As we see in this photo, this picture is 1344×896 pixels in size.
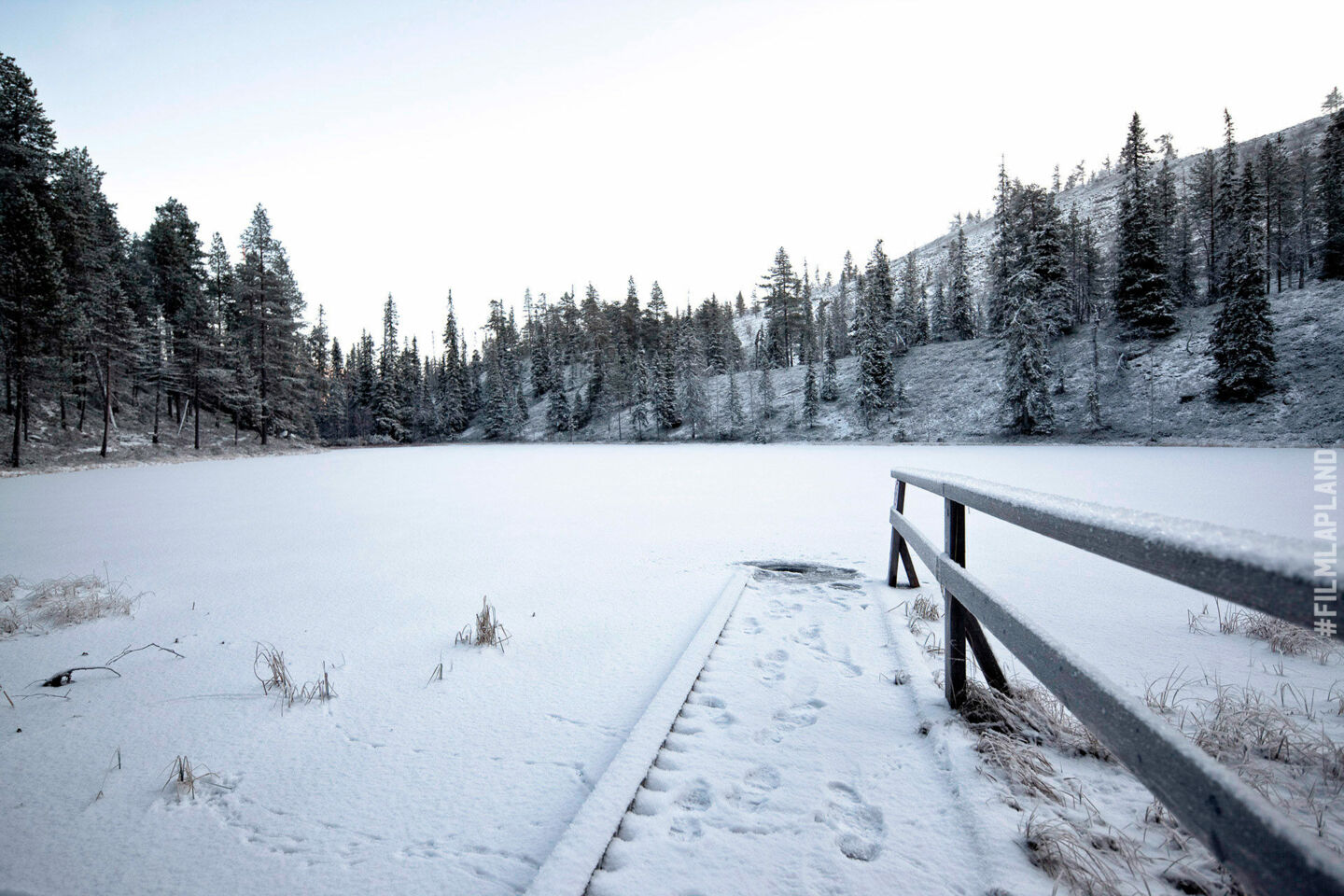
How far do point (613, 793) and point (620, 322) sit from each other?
7329 cm

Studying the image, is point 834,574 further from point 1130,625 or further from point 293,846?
point 293,846

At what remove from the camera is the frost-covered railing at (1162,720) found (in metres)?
0.78

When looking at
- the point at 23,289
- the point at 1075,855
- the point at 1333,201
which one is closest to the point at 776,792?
the point at 1075,855

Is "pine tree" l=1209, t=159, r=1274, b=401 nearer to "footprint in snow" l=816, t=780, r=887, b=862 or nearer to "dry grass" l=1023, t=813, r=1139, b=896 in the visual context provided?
"dry grass" l=1023, t=813, r=1139, b=896

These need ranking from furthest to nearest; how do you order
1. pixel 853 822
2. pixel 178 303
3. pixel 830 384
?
1. pixel 830 384
2. pixel 178 303
3. pixel 853 822

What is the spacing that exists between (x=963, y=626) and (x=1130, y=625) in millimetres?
2554

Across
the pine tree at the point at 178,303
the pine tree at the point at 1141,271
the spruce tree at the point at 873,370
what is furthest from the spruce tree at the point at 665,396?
the pine tree at the point at 1141,271

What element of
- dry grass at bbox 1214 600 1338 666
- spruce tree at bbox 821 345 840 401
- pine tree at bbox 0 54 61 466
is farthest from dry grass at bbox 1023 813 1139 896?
→ spruce tree at bbox 821 345 840 401

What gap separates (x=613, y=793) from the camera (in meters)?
2.21

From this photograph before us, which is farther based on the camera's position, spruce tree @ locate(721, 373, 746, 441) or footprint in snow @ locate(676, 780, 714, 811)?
spruce tree @ locate(721, 373, 746, 441)

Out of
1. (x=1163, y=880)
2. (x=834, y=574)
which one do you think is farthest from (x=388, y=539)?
(x=1163, y=880)

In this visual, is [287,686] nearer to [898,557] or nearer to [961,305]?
[898,557]

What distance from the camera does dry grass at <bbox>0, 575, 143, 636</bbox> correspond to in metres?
4.74

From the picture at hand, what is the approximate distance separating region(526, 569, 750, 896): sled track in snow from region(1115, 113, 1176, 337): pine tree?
47298mm
